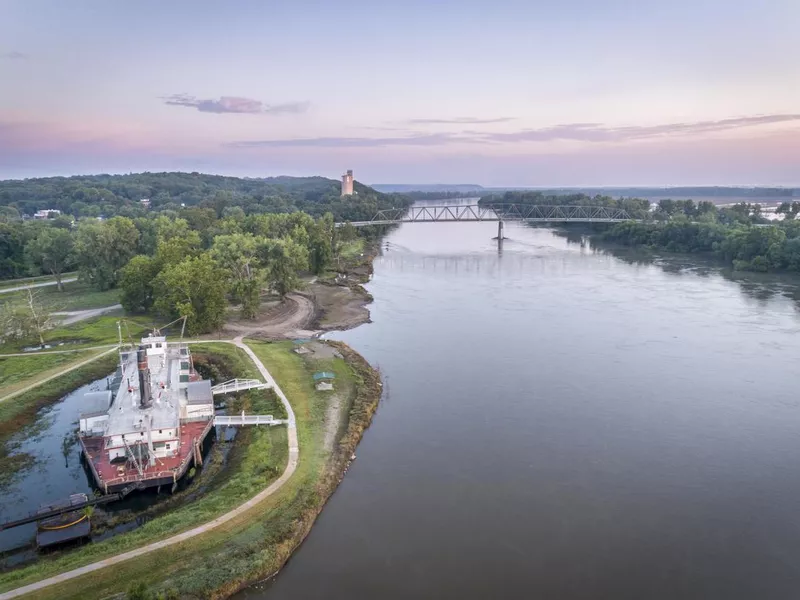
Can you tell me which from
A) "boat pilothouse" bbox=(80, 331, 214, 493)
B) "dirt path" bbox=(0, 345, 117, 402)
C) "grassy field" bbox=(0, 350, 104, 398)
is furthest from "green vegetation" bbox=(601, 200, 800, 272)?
"grassy field" bbox=(0, 350, 104, 398)

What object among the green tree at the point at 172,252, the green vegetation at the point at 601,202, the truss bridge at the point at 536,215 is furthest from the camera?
the green vegetation at the point at 601,202

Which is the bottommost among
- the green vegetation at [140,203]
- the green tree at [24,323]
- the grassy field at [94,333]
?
the grassy field at [94,333]

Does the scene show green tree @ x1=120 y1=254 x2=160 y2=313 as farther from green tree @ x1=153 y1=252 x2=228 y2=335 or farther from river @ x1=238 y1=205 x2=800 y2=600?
river @ x1=238 y1=205 x2=800 y2=600

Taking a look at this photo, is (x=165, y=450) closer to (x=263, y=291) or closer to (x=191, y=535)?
(x=191, y=535)

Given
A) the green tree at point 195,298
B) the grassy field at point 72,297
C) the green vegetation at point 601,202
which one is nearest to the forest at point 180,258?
A: the green tree at point 195,298

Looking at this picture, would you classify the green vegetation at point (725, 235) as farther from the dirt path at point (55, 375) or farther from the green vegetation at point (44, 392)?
the green vegetation at point (44, 392)

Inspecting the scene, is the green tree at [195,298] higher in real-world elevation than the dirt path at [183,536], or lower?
higher

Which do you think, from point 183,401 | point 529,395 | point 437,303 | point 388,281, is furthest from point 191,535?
point 388,281
